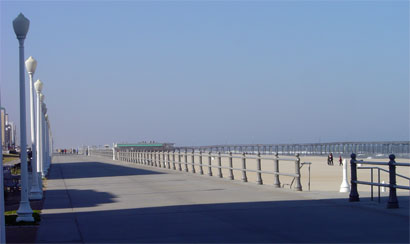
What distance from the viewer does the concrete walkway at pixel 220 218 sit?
10.5 meters

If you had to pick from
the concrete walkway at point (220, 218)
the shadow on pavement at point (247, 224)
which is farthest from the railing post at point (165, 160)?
the shadow on pavement at point (247, 224)

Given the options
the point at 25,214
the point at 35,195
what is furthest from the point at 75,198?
the point at 25,214

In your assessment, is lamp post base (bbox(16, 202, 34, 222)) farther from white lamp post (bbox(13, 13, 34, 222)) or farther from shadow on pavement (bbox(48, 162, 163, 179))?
shadow on pavement (bbox(48, 162, 163, 179))

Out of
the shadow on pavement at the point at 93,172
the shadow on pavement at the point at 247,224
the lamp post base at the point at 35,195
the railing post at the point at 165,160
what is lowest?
the shadow on pavement at the point at 93,172

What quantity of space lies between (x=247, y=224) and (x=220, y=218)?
1.09 metres

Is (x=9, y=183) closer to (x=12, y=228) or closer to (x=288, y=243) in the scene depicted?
(x=12, y=228)

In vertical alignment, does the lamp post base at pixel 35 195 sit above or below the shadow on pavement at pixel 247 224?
below

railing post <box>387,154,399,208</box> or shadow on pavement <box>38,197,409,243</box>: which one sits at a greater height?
railing post <box>387,154,399,208</box>

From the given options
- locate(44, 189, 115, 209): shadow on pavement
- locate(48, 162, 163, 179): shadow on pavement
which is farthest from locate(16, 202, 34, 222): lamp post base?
locate(48, 162, 163, 179): shadow on pavement

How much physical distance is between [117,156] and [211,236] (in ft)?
217

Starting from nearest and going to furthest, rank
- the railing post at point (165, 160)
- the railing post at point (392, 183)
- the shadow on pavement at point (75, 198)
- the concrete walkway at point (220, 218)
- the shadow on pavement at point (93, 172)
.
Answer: the concrete walkway at point (220, 218)
the railing post at point (392, 183)
the shadow on pavement at point (75, 198)
the shadow on pavement at point (93, 172)
the railing post at point (165, 160)

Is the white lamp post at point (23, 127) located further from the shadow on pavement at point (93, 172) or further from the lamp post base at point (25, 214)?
the shadow on pavement at point (93, 172)

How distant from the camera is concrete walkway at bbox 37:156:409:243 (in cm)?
1051

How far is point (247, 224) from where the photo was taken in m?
12.0
